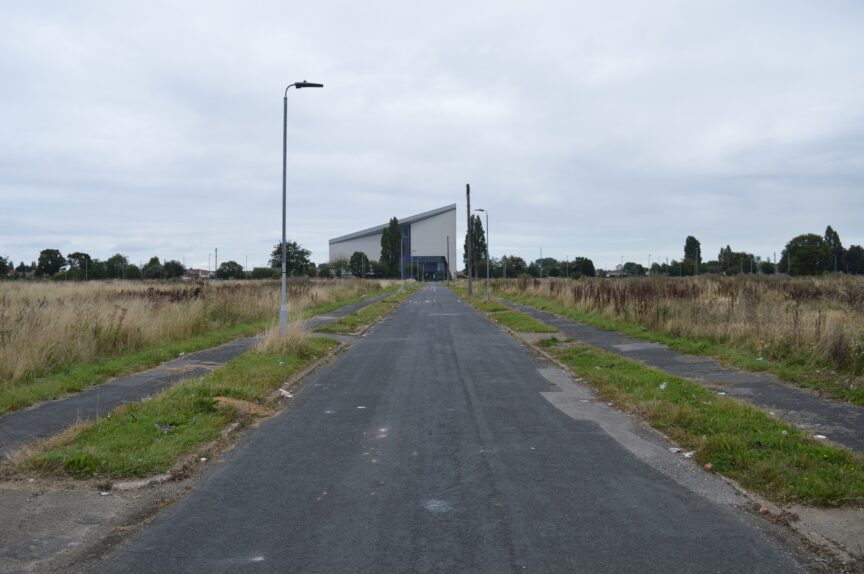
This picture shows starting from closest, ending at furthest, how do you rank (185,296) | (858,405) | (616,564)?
(616,564), (858,405), (185,296)

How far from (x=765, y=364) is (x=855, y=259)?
303 feet

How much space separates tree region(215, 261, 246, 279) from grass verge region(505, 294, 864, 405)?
8202 centimetres

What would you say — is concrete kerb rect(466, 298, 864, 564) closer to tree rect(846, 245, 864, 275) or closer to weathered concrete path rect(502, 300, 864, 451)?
weathered concrete path rect(502, 300, 864, 451)

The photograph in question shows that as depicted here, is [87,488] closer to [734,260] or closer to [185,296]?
[185,296]

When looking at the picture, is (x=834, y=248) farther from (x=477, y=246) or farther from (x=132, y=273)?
(x=132, y=273)

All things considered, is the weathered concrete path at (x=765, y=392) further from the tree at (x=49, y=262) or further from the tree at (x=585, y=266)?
the tree at (x=585, y=266)

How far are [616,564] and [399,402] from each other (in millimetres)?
5951

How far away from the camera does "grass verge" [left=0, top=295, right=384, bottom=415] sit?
32.2 feet

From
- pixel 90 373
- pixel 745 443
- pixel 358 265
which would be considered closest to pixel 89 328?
pixel 90 373

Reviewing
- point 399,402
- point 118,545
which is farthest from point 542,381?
point 118,545

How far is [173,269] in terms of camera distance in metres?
78.3

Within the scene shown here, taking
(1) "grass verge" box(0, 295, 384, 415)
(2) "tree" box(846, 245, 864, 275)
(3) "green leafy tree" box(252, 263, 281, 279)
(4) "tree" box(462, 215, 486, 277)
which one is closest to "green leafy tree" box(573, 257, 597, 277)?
(4) "tree" box(462, 215, 486, 277)

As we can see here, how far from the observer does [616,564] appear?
430 cm

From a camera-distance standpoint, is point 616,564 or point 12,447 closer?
point 616,564
